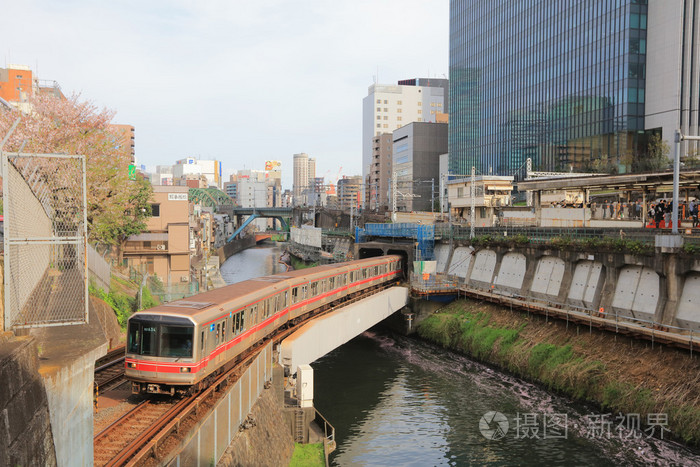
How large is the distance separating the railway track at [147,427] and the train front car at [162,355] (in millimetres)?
503

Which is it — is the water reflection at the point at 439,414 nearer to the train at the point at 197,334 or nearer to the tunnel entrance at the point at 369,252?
the train at the point at 197,334

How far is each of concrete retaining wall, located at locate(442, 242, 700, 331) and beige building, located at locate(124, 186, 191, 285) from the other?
78.2 ft

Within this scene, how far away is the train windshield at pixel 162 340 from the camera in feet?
52.4

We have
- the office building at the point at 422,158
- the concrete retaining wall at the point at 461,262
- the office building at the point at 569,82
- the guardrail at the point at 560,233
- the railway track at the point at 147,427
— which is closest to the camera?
the railway track at the point at 147,427

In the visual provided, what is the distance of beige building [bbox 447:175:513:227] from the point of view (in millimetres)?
50125

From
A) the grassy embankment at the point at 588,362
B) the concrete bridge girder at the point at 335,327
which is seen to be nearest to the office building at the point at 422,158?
the concrete bridge girder at the point at 335,327

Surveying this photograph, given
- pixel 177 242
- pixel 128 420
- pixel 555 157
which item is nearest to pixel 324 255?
pixel 177 242

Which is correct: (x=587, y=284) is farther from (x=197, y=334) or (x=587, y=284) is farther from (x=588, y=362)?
(x=197, y=334)

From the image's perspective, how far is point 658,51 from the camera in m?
59.1

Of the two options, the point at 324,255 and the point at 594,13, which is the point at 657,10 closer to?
the point at 594,13

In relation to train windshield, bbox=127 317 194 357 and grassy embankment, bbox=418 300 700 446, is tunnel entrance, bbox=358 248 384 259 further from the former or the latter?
train windshield, bbox=127 317 194 357

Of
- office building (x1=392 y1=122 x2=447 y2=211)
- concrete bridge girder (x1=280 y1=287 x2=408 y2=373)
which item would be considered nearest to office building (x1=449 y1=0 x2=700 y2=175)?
office building (x1=392 y1=122 x2=447 y2=211)

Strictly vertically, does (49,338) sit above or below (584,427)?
above

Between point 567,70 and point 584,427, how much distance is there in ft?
190
